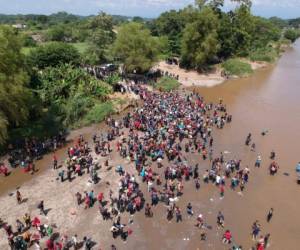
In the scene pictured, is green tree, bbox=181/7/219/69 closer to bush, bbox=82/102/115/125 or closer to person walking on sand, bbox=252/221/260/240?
bush, bbox=82/102/115/125

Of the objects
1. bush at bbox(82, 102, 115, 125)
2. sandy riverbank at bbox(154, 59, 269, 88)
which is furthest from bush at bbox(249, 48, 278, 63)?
bush at bbox(82, 102, 115, 125)

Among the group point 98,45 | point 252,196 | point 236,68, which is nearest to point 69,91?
point 98,45

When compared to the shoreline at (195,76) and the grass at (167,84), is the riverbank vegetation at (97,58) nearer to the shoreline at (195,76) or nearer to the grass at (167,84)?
the grass at (167,84)

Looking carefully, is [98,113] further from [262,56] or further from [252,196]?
[262,56]

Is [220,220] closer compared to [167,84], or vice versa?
[220,220]

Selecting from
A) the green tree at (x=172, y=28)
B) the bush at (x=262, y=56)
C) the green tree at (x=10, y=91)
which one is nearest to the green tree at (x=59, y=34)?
the green tree at (x=172, y=28)

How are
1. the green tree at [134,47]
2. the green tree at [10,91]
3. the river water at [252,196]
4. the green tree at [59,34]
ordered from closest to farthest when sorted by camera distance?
the river water at [252,196] < the green tree at [10,91] < the green tree at [134,47] < the green tree at [59,34]

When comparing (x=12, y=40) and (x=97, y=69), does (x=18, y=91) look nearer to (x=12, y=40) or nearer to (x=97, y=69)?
(x=12, y=40)

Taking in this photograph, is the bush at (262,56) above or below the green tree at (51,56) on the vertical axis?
below
